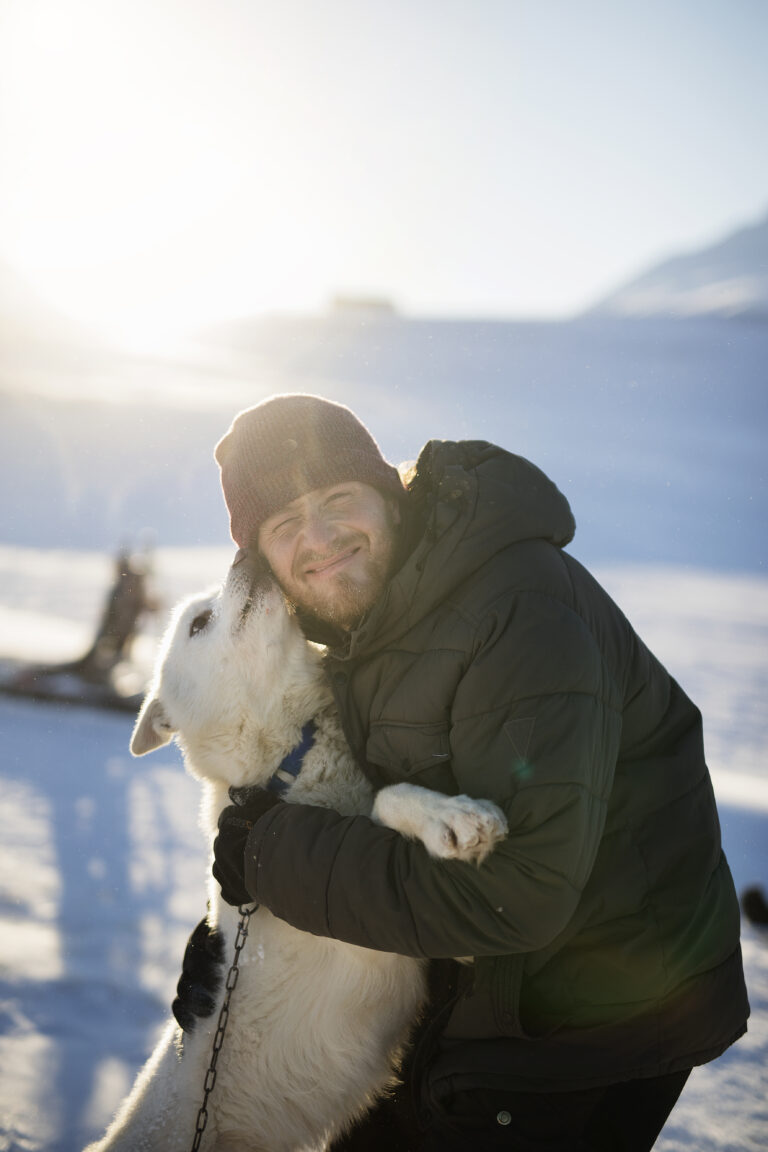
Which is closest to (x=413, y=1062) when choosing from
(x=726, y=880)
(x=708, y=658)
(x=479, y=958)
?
(x=479, y=958)

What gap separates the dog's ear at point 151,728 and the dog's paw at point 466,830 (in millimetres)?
1221

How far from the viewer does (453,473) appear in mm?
2158

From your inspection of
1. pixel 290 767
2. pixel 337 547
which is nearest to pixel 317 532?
pixel 337 547

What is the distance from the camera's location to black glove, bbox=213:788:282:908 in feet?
7.54

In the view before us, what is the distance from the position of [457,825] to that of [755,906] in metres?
3.94

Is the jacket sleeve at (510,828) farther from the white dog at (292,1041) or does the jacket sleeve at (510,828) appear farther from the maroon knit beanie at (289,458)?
the maroon knit beanie at (289,458)

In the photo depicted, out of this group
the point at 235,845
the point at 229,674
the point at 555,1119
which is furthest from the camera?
the point at 229,674

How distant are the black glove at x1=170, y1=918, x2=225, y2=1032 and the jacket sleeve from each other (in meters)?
0.60

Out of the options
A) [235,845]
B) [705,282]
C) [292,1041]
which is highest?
[705,282]

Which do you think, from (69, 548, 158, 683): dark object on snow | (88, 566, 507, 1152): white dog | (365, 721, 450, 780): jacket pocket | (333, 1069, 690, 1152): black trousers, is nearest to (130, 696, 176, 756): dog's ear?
(88, 566, 507, 1152): white dog

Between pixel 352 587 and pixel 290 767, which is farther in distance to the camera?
pixel 290 767

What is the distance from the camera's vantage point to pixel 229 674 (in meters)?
2.72

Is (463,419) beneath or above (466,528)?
A: beneath

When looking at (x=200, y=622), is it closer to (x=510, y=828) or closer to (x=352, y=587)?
(x=352, y=587)
